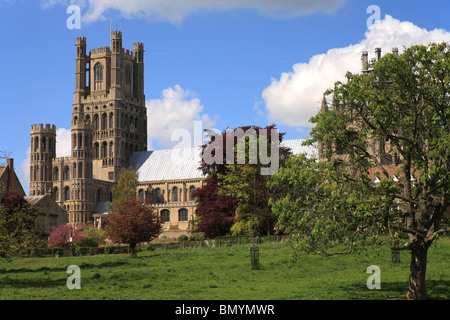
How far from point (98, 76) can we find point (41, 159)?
23.0 meters

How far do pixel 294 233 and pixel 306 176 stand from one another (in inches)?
91.7

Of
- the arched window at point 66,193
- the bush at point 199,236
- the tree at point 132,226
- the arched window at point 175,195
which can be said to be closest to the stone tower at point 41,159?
the arched window at point 66,193

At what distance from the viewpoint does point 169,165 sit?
121 meters

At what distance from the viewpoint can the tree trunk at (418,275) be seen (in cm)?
2312

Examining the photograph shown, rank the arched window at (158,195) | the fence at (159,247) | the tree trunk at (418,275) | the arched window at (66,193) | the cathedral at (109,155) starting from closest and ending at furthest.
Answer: the tree trunk at (418,275) → the fence at (159,247) → the cathedral at (109,155) → the arched window at (158,195) → the arched window at (66,193)

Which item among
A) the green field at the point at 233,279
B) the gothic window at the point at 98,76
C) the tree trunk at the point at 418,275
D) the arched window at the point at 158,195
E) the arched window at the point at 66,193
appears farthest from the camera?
the gothic window at the point at 98,76

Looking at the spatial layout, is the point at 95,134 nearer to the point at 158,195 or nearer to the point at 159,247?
the point at 158,195

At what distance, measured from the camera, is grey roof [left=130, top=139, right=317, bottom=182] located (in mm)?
118188

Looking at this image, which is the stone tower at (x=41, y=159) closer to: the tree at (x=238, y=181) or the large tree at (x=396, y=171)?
the tree at (x=238, y=181)

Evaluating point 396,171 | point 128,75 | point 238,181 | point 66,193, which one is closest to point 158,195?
point 66,193

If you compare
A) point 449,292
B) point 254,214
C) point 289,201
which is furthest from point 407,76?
point 254,214

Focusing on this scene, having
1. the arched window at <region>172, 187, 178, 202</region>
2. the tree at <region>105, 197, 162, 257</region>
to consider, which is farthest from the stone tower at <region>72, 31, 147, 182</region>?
the tree at <region>105, 197, 162, 257</region>

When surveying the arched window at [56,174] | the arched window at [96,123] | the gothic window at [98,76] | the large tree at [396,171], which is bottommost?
the large tree at [396,171]
